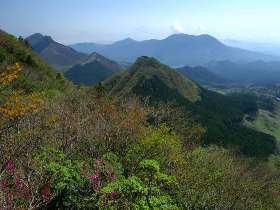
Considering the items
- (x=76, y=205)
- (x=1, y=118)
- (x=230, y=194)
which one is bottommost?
(x=230, y=194)

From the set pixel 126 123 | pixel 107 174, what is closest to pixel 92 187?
pixel 107 174

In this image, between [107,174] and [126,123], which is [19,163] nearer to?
[107,174]

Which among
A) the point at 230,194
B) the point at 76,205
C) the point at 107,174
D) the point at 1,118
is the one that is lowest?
the point at 230,194

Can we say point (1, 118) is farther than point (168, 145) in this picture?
No

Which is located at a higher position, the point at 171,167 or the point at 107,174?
the point at 107,174

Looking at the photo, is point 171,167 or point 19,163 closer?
point 19,163

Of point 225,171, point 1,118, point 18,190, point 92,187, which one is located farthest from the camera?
point 225,171

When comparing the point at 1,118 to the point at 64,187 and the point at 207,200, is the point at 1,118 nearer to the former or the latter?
the point at 64,187

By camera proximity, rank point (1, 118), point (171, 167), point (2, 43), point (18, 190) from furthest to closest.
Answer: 1. point (2, 43)
2. point (171, 167)
3. point (1, 118)
4. point (18, 190)

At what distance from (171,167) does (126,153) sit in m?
6.09

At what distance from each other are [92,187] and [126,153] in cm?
1466

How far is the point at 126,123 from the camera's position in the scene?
56.3m

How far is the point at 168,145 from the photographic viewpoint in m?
53.9

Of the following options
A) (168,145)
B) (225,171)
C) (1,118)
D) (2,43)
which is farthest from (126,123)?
(2,43)
